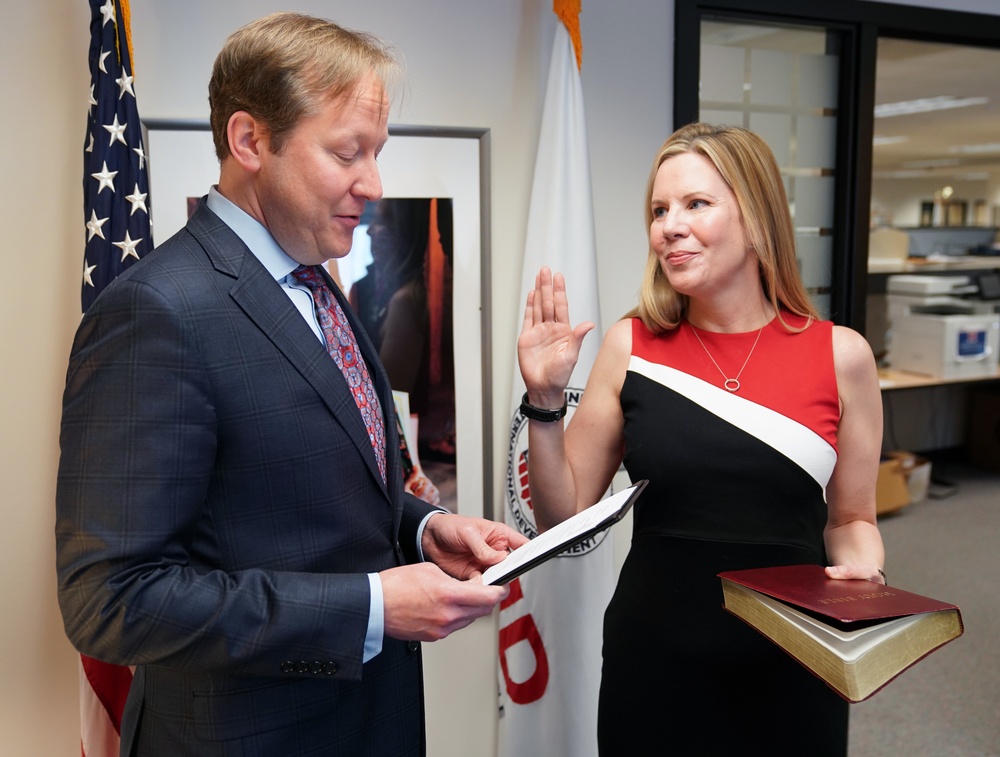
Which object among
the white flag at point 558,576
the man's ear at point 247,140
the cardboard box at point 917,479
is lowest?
the cardboard box at point 917,479

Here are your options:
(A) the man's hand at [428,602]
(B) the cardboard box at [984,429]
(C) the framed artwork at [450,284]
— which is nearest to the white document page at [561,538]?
(A) the man's hand at [428,602]

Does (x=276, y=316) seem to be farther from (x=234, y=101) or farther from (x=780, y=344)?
(x=780, y=344)

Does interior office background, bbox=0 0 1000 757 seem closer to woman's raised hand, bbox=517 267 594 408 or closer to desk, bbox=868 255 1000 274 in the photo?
woman's raised hand, bbox=517 267 594 408

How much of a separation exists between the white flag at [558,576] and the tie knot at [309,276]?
41.5 inches

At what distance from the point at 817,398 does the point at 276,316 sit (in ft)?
3.21

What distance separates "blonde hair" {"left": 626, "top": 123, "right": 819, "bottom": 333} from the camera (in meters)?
1.58

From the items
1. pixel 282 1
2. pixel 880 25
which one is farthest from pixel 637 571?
pixel 880 25

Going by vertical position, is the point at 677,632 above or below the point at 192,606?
below

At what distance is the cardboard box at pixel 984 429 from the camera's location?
6.28 m

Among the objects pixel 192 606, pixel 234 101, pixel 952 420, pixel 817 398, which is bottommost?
pixel 952 420

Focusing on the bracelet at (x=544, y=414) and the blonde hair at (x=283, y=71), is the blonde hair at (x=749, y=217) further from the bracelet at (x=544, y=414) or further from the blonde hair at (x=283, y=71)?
the blonde hair at (x=283, y=71)

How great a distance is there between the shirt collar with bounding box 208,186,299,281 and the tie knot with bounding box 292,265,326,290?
44 mm

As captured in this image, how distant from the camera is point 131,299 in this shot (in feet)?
3.17

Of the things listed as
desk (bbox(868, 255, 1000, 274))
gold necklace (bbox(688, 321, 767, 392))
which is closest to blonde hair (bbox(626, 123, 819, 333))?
gold necklace (bbox(688, 321, 767, 392))
